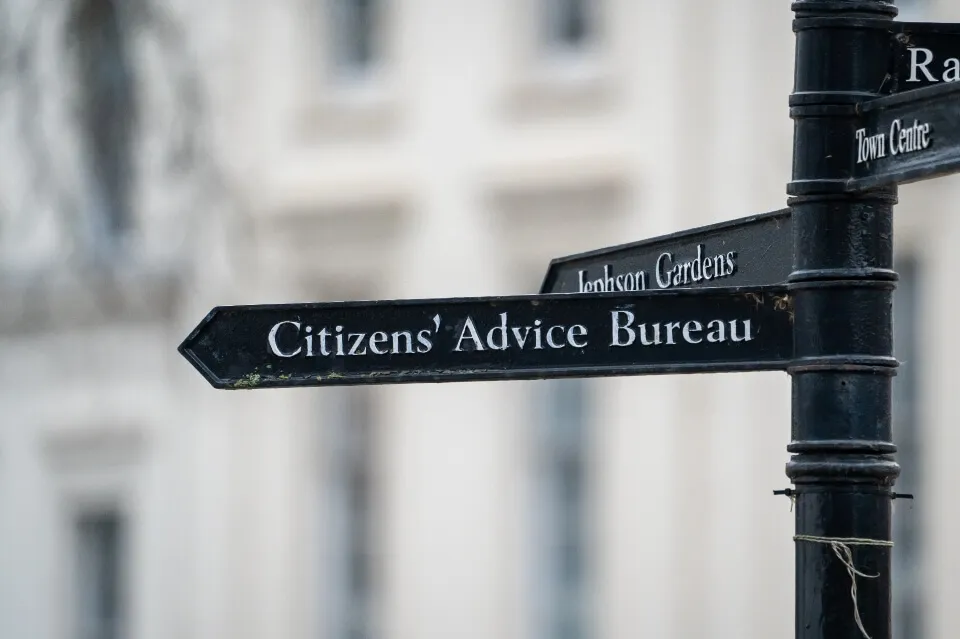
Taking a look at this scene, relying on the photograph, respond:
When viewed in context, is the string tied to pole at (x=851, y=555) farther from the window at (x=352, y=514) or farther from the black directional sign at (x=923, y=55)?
the window at (x=352, y=514)

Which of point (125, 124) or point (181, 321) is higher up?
point (125, 124)

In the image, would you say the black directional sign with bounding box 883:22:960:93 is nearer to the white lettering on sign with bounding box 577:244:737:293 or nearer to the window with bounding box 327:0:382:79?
the white lettering on sign with bounding box 577:244:737:293

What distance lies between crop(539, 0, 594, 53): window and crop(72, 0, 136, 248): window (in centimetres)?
276

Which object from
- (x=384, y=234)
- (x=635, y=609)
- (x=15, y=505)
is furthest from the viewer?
(x=15, y=505)

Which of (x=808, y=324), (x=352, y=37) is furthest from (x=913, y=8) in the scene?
(x=808, y=324)

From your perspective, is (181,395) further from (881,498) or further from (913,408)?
(881,498)

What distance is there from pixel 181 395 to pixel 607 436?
3192mm

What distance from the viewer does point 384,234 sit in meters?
15.6

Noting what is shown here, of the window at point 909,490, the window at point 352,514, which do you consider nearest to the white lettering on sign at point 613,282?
the window at point 909,490

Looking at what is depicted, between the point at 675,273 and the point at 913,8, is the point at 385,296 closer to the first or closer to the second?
the point at 913,8

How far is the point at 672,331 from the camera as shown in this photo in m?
4.24

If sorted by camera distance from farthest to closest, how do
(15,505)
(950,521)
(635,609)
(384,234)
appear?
1. (15,505)
2. (384,234)
3. (635,609)
4. (950,521)

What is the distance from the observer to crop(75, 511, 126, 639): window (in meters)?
17.0

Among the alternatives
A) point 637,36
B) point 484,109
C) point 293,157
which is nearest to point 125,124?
point 293,157
